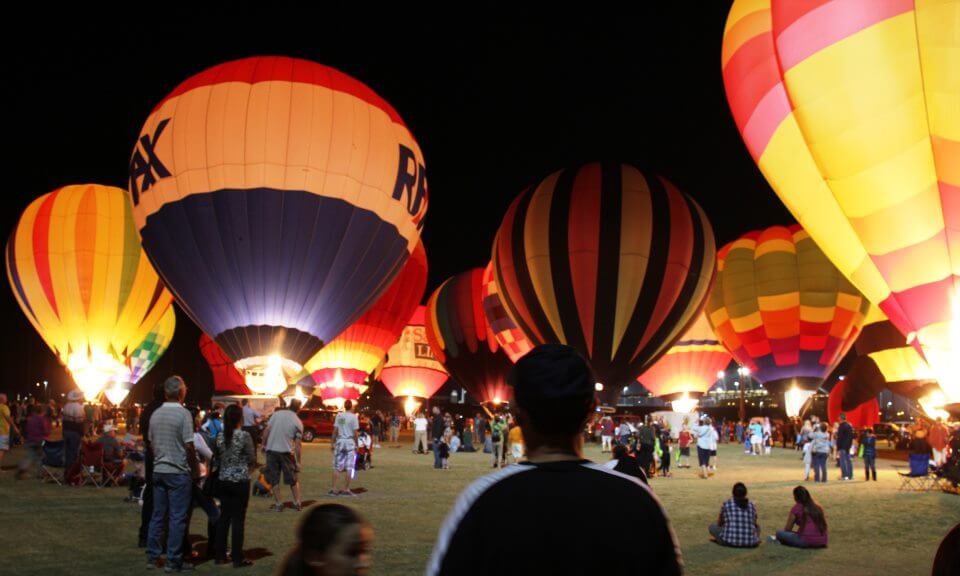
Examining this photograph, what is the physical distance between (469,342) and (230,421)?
28335mm

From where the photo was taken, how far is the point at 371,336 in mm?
31984

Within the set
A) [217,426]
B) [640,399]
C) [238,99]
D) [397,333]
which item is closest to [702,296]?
[238,99]

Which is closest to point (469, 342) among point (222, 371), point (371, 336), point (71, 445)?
point (371, 336)

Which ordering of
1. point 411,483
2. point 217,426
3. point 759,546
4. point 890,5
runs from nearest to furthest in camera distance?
point 759,546, point 217,426, point 890,5, point 411,483

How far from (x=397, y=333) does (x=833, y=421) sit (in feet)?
62.0

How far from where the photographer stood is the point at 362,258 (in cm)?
1839

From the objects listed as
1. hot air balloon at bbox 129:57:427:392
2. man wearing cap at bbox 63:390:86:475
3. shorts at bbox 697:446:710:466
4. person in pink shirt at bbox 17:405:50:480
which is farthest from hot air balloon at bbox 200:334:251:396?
shorts at bbox 697:446:710:466

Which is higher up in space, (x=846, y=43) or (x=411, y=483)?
(x=846, y=43)

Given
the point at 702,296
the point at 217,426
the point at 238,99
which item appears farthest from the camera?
the point at 702,296

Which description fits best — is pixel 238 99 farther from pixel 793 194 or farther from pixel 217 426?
pixel 793 194

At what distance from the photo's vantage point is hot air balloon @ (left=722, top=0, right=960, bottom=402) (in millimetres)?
11516

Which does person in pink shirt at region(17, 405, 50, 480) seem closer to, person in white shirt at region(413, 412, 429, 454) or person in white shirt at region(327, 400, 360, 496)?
person in white shirt at region(327, 400, 360, 496)

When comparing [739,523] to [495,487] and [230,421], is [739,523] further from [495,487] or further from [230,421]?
[495,487]

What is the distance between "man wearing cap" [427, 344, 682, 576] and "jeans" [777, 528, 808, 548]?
23.5ft
